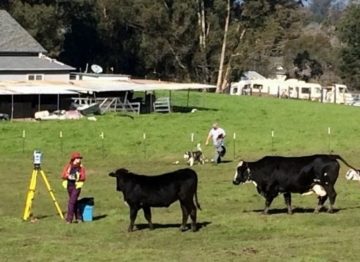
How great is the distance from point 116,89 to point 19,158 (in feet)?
69.0

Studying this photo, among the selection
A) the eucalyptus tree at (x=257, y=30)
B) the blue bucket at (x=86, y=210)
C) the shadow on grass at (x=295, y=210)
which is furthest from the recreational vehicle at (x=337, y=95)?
the blue bucket at (x=86, y=210)

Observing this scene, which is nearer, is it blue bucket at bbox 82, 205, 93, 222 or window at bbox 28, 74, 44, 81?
blue bucket at bbox 82, 205, 93, 222

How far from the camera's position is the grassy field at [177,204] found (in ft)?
49.1

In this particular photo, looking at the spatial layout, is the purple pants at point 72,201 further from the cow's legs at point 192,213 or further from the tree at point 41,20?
the tree at point 41,20

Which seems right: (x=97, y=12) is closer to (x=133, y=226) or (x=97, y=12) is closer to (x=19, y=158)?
(x=19, y=158)

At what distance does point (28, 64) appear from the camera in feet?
217

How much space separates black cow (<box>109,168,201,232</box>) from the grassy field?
0.45 meters

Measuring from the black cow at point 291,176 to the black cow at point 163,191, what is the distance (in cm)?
239

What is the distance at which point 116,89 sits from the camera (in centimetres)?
5838

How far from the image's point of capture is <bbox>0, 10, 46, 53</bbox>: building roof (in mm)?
68188

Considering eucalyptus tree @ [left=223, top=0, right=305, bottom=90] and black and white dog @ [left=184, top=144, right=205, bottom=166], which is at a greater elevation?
eucalyptus tree @ [left=223, top=0, right=305, bottom=90]

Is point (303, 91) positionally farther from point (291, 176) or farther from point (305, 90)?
point (291, 176)

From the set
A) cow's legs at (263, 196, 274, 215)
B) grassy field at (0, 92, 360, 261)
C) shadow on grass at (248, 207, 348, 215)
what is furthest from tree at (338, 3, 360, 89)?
cow's legs at (263, 196, 274, 215)

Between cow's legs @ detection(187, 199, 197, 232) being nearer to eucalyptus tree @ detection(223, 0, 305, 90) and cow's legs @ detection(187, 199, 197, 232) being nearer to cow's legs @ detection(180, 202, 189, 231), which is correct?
cow's legs @ detection(180, 202, 189, 231)
